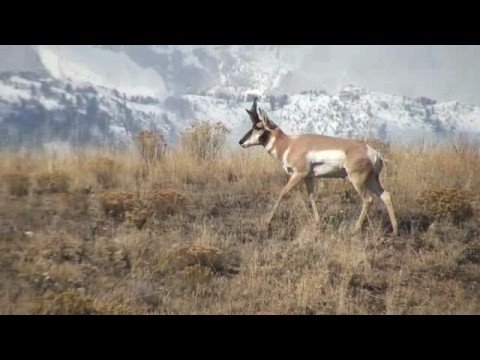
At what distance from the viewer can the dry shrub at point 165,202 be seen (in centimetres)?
778

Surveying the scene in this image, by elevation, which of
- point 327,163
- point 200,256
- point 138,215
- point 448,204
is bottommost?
point 200,256

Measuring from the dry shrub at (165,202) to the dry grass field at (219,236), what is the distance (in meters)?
0.01

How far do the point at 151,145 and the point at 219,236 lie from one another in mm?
1435

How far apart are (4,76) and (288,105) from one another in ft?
11.2

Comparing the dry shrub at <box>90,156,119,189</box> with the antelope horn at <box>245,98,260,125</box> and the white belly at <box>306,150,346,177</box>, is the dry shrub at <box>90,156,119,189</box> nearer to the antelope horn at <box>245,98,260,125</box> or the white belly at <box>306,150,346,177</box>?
the antelope horn at <box>245,98,260,125</box>

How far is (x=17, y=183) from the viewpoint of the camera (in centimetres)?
779

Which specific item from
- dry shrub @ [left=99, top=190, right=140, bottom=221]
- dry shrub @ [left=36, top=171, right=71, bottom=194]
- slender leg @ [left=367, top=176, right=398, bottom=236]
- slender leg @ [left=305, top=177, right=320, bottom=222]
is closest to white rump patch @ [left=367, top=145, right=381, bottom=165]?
slender leg @ [left=367, top=176, right=398, bottom=236]

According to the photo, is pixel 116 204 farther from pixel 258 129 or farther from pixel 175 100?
pixel 258 129

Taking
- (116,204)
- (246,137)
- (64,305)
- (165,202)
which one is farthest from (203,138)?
(64,305)

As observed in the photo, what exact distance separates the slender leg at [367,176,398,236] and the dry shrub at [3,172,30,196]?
4051mm

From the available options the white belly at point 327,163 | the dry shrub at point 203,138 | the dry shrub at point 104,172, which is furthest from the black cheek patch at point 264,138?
the dry shrub at point 104,172

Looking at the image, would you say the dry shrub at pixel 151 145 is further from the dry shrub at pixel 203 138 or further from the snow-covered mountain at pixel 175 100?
the dry shrub at pixel 203 138

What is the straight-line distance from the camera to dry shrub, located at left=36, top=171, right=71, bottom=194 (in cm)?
791

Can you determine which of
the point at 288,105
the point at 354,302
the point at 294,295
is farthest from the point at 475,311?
the point at 288,105
